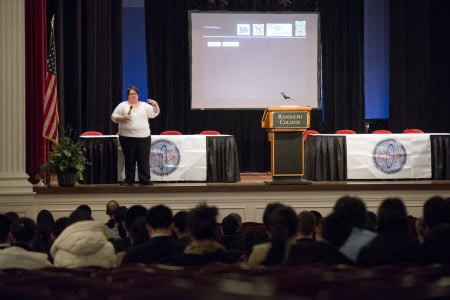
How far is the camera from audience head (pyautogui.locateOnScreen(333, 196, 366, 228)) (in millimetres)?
4609

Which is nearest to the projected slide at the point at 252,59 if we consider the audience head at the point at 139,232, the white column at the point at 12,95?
the white column at the point at 12,95

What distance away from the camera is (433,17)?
1454 cm

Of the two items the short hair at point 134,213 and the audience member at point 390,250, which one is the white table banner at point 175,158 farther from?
the audience member at point 390,250

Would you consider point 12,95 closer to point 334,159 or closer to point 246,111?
point 334,159

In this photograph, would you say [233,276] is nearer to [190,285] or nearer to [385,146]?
[190,285]

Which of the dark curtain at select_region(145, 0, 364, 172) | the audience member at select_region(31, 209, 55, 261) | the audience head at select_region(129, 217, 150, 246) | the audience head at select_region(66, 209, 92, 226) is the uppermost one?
the dark curtain at select_region(145, 0, 364, 172)

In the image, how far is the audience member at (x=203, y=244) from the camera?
13.4 ft

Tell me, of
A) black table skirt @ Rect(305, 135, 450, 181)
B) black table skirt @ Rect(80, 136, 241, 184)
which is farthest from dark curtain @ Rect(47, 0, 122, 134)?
black table skirt @ Rect(305, 135, 450, 181)

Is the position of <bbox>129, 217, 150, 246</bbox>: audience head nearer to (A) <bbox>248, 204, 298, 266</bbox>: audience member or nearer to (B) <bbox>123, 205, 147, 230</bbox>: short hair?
(B) <bbox>123, 205, 147, 230</bbox>: short hair

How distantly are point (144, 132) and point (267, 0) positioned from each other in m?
5.07

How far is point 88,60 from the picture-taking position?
13344 millimetres

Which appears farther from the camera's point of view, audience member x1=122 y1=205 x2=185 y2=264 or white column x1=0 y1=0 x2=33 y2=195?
white column x1=0 y1=0 x2=33 y2=195

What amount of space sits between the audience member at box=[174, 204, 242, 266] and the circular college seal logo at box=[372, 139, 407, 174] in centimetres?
661

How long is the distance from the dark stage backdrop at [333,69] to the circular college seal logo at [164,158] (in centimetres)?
347
